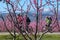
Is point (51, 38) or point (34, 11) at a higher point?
point (34, 11)

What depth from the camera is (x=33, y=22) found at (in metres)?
5.48

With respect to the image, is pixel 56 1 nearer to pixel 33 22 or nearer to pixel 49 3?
pixel 49 3

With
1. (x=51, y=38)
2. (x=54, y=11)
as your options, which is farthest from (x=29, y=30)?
(x=51, y=38)

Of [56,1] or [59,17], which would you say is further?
[59,17]

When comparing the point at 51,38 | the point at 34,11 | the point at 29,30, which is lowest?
the point at 51,38

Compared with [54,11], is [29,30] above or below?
below

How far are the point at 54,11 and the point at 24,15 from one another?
678mm

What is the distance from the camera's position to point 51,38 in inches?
424

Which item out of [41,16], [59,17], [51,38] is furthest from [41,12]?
[51,38]

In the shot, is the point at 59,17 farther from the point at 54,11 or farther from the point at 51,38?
the point at 51,38

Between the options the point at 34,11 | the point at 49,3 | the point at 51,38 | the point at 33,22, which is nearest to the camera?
the point at 49,3

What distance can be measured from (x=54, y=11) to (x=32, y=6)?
1.43 feet

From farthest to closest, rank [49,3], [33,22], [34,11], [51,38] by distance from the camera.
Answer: [51,38] < [33,22] < [34,11] < [49,3]

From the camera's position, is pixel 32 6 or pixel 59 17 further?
pixel 59 17
